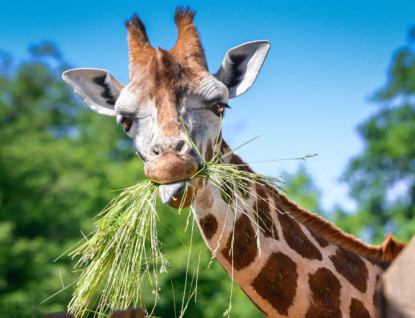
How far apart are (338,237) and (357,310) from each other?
1.88 ft

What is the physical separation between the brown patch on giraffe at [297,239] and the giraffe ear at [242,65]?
A: 1023mm

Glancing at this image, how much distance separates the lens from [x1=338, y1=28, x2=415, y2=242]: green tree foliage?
996 inches

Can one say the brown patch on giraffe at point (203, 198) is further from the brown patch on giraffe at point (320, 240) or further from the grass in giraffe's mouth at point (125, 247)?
the brown patch on giraffe at point (320, 240)

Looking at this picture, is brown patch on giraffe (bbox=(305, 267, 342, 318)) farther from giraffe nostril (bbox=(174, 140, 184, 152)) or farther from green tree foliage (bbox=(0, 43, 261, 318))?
green tree foliage (bbox=(0, 43, 261, 318))

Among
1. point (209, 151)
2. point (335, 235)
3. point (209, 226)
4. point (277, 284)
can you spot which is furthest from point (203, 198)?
point (335, 235)

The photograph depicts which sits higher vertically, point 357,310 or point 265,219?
point 265,219

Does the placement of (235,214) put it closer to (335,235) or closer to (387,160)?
(335,235)

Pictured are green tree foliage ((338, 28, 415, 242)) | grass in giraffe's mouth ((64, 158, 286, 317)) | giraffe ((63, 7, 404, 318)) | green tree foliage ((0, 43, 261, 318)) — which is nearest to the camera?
grass in giraffe's mouth ((64, 158, 286, 317))

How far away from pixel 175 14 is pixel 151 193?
1.79 m

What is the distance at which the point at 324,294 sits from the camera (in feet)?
9.43

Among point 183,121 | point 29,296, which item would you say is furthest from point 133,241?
point 29,296

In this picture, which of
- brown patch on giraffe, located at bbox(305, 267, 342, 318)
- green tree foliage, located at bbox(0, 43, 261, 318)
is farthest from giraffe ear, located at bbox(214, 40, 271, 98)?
green tree foliage, located at bbox(0, 43, 261, 318)

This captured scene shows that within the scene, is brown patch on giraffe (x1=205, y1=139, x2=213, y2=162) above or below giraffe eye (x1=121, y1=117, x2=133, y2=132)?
below

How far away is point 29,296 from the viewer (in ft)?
55.8
